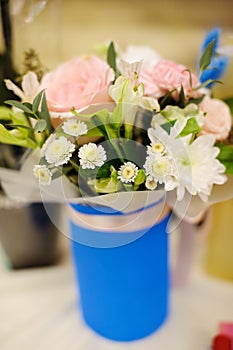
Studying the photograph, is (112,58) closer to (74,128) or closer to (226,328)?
(74,128)

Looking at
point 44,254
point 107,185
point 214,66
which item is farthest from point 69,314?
point 214,66

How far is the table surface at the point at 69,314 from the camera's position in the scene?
62 cm

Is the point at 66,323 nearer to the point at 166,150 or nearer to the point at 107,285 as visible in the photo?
the point at 107,285

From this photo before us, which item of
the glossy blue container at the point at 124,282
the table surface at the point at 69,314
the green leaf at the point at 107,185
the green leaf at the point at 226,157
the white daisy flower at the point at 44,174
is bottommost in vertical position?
the table surface at the point at 69,314

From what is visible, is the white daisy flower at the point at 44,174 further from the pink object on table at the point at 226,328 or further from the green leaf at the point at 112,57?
the pink object on table at the point at 226,328

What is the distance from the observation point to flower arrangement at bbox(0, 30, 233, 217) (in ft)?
1.54

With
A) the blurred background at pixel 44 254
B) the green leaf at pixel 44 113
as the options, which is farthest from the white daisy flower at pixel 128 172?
the blurred background at pixel 44 254

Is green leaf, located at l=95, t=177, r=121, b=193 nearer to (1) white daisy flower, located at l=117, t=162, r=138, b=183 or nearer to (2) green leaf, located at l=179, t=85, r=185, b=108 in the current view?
(1) white daisy flower, located at l=117, t=162, r=138, b=183

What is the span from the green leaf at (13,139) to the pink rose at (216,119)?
196mm

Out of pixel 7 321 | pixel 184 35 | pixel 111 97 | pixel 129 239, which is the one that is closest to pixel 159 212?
pixel 129 239

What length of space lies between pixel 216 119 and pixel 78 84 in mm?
163

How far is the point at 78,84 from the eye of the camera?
54 centimetres

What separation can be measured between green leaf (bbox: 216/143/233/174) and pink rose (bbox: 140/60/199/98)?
0.25ft

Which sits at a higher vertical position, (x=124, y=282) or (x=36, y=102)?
(x=36, y=102)
